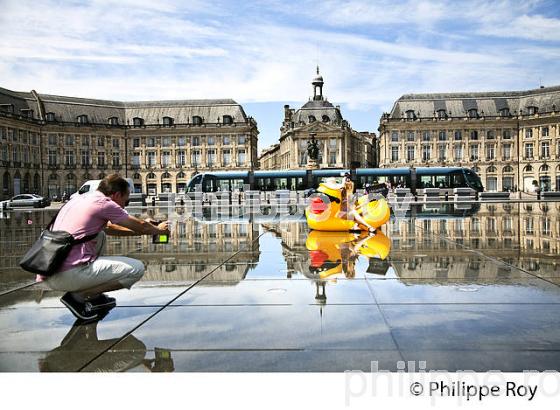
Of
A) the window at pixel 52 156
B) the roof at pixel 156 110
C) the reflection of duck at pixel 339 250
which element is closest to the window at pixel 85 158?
the window at pixel 52 156

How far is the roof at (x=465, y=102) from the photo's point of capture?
3501 inches

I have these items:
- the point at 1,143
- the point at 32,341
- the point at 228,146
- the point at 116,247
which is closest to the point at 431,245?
the point at 116,247

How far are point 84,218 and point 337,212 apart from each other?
8.93 m

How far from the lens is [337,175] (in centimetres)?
5075

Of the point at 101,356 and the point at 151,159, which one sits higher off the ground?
the point at 151,159

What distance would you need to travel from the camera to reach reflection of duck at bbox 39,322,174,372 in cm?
360

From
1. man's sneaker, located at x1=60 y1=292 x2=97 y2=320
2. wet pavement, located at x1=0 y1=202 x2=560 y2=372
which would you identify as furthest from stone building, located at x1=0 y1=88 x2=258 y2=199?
man's sneaker, located at x1=60 y1=292 x2=97 y2=320

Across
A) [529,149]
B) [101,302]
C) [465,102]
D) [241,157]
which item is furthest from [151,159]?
[101,302]

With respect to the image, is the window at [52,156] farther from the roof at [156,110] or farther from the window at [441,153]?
the window at [441,153]

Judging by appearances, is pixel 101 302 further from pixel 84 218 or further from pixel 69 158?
pixel 69 158

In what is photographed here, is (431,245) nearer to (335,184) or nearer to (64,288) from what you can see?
(335,184)

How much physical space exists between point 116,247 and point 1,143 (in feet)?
229
